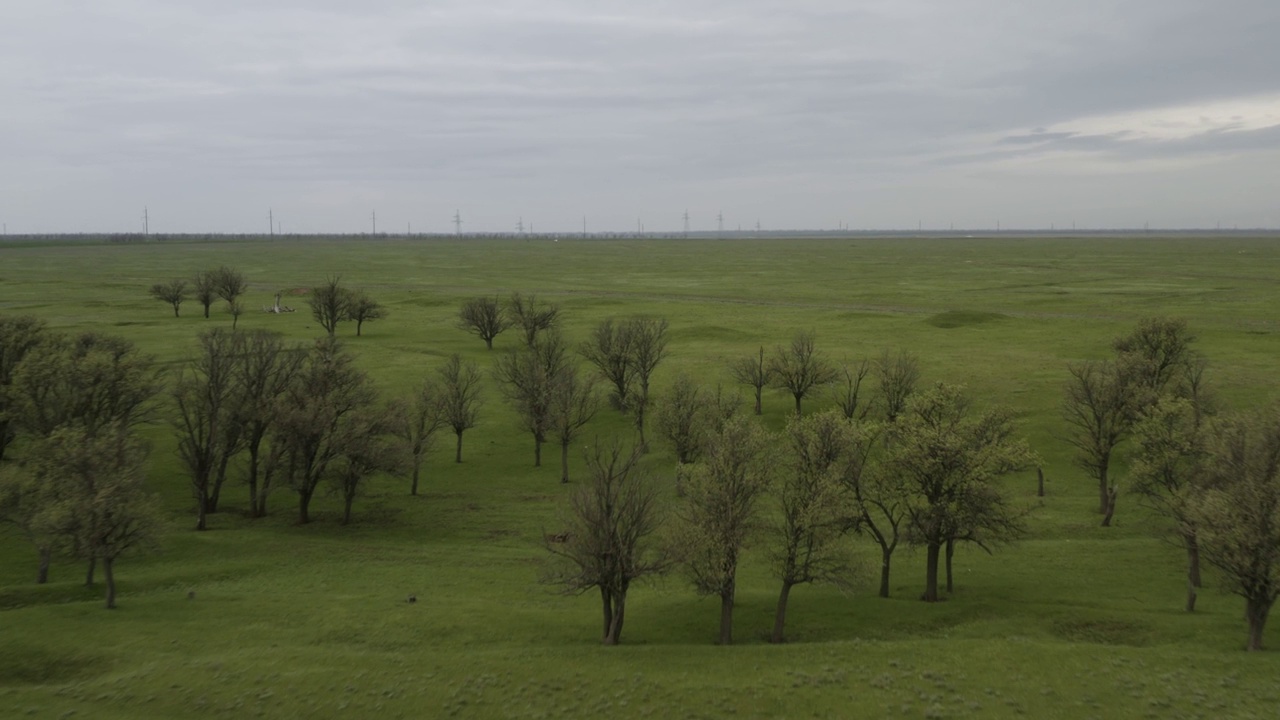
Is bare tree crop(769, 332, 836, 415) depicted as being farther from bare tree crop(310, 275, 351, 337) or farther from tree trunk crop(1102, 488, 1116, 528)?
bare tree crop(310, 275, 351, 337)

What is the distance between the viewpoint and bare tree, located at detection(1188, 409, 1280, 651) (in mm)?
31062

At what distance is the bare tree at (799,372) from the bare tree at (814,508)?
28.6m

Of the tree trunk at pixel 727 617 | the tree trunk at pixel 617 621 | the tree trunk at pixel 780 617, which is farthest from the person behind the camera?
the tree trunk at pixel 780 617

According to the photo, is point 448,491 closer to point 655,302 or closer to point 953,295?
point 655,302

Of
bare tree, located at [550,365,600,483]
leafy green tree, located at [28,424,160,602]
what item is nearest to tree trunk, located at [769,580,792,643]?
bare tree, located at [550,365,600,483]

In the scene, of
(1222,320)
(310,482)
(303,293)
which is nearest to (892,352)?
(1222,320)

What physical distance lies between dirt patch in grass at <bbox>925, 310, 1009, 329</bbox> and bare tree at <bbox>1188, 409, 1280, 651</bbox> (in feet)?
266

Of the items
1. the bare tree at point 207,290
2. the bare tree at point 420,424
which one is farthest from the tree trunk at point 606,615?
the bare tree at point 207,290

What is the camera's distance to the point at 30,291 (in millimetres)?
160875

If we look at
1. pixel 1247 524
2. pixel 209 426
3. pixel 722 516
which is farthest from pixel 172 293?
pixel 1247 524

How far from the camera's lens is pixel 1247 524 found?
3173 cm

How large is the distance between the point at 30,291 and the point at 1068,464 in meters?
180

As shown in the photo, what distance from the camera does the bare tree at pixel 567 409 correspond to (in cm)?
6088

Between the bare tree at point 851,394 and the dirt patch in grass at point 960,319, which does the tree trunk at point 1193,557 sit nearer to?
the bare tree at point 851,394
